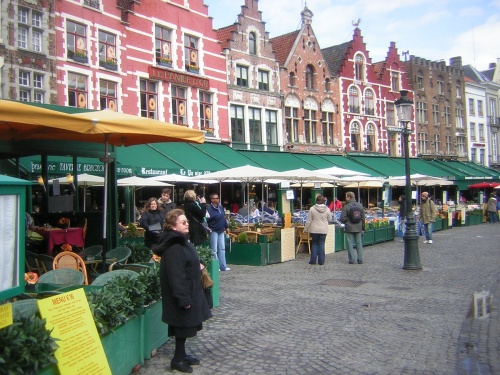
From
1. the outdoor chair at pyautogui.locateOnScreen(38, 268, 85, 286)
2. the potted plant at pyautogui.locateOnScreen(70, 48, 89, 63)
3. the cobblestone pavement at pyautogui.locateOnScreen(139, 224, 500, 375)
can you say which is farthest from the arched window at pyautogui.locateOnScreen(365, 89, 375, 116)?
the outdoor chair at pyautogui.locateOnScreen(38, 268, 85, 286)

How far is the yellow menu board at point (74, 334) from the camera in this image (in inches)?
155

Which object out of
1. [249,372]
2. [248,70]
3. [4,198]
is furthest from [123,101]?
[4,198]

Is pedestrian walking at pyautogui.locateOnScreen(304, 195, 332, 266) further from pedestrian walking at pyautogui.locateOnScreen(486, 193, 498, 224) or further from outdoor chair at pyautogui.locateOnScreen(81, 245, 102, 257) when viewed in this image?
pedestrian walking at pyautogui.locateOnScreen(486, 193, 498, 224)

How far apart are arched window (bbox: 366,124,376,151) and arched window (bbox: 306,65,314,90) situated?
5.77m

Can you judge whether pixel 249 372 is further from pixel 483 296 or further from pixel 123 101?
pixel 123 101

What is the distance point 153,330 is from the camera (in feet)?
19.0

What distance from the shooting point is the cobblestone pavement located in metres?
5.49

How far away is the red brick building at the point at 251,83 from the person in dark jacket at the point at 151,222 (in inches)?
649

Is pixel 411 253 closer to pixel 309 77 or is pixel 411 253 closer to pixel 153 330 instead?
pixel 153 330

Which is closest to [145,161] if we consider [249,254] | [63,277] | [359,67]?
[249,254]

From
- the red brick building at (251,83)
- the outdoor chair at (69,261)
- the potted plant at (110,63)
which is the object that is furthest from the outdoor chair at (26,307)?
the red brick building at (251,83)

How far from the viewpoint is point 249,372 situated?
5250 millimetres

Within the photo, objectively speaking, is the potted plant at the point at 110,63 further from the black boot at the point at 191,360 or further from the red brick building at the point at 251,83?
the black boot at the point at 191,360

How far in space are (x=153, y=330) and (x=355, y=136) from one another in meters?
29.9
